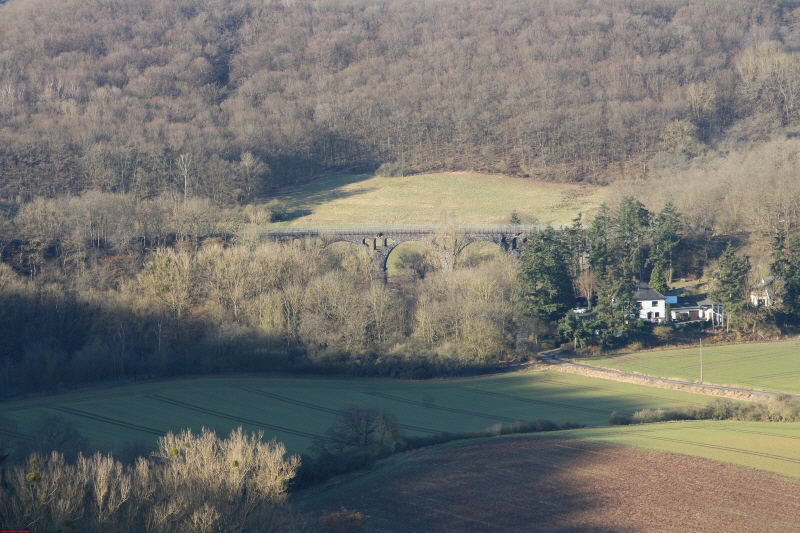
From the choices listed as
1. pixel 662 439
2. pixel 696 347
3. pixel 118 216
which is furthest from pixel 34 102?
pixel 662 439

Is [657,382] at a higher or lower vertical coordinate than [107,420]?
lower

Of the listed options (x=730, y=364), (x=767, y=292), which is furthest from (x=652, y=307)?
(x=730, y=364)

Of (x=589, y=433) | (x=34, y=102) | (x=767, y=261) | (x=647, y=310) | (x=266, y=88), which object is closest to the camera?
(x=589, y=433)

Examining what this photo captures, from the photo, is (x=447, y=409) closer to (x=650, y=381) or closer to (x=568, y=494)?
(x=650, y=381)

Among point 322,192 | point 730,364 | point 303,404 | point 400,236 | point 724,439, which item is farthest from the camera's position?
point 322,192

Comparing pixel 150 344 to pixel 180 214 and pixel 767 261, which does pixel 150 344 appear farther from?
pixel 767 261
